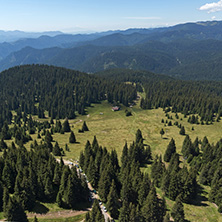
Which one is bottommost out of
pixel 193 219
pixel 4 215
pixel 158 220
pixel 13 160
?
pixel 193 219

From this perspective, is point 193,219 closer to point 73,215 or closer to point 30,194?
point 73,215

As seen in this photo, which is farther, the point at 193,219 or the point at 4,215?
the point at 193,219

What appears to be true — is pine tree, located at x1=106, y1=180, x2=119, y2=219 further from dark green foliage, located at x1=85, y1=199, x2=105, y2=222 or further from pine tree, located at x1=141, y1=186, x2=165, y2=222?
pine tree, located at x1=141, y1=186, x2=165, y2=222

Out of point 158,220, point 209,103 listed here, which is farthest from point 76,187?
point 209,103

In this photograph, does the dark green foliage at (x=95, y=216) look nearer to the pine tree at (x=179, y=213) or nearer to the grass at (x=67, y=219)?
the grass at (x=67, y=219)

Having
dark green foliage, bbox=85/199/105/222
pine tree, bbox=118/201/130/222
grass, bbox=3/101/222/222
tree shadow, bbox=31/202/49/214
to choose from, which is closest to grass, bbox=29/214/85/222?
tree shadow, bbox=31/202/49/214
